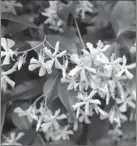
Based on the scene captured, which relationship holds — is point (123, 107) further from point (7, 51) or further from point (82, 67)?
point (7, 51)

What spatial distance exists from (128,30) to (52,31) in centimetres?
26

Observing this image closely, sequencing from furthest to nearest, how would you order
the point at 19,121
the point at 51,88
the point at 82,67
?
the point at 19,121 < the point at 51,88 < the point at 82,67

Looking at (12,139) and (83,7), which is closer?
(12,139)

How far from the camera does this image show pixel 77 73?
0.68 meters

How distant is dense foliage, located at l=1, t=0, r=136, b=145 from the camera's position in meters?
0.69

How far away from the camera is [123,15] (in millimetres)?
918

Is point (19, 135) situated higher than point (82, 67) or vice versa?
point (82, 67)

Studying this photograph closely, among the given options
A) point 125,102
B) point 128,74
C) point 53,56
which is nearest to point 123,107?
point 125,102

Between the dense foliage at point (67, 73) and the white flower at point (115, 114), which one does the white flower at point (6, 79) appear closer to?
the dense foliage at point (67, 73)

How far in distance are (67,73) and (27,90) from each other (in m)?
0.17

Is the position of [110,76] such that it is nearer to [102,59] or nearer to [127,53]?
[102,59]

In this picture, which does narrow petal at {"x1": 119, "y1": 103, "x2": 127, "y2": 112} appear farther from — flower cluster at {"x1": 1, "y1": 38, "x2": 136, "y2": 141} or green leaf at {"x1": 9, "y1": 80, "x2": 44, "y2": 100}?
green leaf at {"x1": 9, "y1": 80, "x2": 44, "y2": 100}

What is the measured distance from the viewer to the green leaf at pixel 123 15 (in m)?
0.85

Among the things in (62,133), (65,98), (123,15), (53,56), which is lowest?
(62,133)
